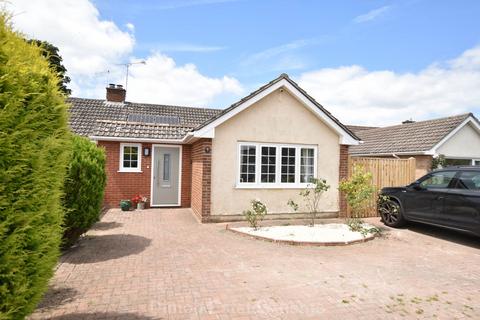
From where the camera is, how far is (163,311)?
4.05m

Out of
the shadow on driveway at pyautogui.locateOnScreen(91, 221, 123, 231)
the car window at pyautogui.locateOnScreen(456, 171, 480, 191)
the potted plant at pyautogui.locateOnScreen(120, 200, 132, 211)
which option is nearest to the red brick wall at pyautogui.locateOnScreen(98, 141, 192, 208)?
the potted plant at pyautogui.locateOnScreen(120, 200, 132, 211)

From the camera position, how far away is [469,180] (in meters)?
7.91

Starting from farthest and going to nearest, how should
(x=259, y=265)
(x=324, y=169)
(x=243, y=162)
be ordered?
(x=324, y=169) → (x=243, y=162) → (x=259, y=265)

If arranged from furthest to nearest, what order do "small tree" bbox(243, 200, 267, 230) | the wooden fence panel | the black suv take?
the wooden fence panel, "small tree" bbox(243, 200, 267, 230), the black suv

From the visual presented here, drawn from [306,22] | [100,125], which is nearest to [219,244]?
[306,22]

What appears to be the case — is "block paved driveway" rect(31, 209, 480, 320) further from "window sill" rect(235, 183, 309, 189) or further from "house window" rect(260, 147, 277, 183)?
"house window" rect(260, 147, 277, 183)

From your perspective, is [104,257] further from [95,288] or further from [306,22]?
[306,22]

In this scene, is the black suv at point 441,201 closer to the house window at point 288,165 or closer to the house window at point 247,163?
the house window at point 288,165

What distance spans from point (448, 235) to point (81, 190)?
9950 millimetres

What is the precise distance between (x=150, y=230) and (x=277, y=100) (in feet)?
19.4

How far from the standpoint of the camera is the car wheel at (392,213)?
966cm

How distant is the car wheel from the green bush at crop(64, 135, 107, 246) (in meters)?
8.63

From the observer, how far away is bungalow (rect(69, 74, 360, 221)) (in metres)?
9.99

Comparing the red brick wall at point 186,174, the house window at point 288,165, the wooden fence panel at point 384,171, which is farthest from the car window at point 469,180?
the red brick wall at point 186,174
